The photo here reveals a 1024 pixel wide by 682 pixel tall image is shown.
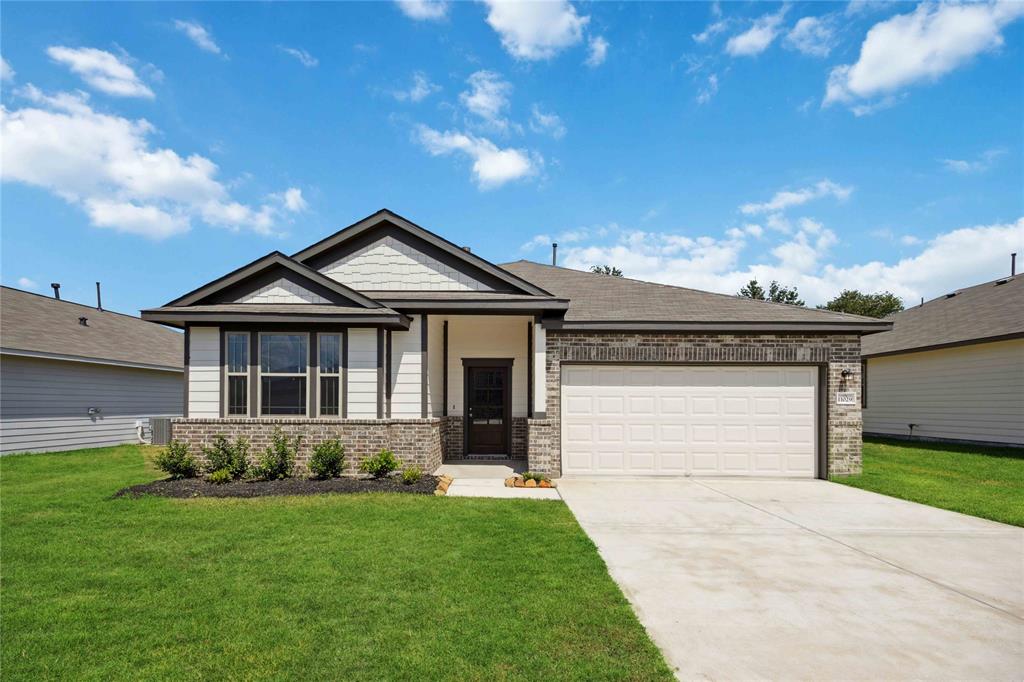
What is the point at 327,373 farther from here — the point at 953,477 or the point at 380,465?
the point at 953,477

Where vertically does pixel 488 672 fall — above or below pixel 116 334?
below

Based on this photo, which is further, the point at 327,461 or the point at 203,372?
the point at 203,372

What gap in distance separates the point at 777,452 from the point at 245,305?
11.3m

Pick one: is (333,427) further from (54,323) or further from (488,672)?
(54,323)

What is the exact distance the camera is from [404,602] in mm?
4250

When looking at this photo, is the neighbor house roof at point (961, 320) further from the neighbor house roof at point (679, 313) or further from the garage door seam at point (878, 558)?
the garage door seam at point (878, 558)

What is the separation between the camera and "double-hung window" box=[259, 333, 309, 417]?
33.4ft

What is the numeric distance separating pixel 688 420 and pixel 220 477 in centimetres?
898

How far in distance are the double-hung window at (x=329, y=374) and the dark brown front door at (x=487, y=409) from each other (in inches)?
142

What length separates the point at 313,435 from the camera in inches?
393

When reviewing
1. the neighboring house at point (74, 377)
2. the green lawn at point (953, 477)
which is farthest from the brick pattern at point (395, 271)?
the neighboring house at point (74, 377)

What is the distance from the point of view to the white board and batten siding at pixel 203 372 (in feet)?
33.2

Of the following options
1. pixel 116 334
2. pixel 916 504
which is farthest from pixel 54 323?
pixel 916 504

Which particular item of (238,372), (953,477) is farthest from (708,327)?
(238,372)
